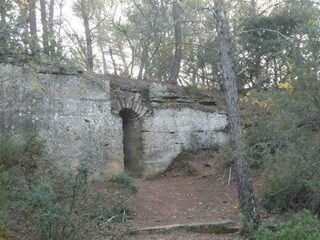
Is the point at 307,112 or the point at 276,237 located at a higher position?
the point at 307,112

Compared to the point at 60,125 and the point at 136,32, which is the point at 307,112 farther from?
the point at 136,32

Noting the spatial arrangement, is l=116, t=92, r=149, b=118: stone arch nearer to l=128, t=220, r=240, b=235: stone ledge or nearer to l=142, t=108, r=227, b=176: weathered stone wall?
l=142, t=108, r=227, b=176: weathered stone wall

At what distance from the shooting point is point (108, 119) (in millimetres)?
12594

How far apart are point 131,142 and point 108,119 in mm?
1461

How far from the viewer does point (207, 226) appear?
820cm

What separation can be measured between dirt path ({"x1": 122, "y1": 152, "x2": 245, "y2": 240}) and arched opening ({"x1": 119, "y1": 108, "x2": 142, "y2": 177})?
805 millimetres

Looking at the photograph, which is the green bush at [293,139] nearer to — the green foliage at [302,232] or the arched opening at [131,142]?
the green foliage at [302,232]

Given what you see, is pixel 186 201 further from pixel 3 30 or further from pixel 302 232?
pixel 3 30

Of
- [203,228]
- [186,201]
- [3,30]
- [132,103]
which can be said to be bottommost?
[203,228]

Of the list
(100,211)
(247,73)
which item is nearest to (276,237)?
(100,211)

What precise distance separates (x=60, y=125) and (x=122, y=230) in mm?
5074

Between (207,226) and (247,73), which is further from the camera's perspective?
(247,73)

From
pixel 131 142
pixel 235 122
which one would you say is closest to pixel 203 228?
pixel 235 122

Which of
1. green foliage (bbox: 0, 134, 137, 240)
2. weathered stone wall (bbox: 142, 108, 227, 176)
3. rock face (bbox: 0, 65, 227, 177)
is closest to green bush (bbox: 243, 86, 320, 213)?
green foliage (bbox: 0, 134, 137, 240)
